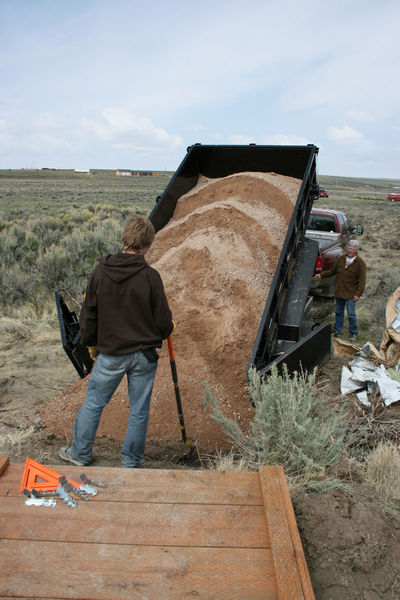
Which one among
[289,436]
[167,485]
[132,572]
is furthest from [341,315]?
[132,572]

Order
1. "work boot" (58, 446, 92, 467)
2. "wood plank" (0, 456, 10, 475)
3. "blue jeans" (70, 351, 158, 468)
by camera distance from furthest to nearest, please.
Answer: "work boot" (58, 446, 92, 467) < "blue jeans" (70, 351, 158, 468) < "wood plank" (0, 456, 10, 475)

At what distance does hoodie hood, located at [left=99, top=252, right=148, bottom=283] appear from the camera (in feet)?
9.93

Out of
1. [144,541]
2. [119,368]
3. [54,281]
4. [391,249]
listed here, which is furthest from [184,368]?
[391,249]

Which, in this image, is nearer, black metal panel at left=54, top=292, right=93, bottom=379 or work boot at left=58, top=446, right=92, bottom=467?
work boot at left=58, top=446, right=92, bottom=467

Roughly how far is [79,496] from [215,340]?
2.34 m

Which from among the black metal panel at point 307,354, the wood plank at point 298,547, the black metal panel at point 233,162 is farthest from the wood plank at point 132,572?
the black metal panel at point 233,162

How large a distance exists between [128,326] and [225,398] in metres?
1.55

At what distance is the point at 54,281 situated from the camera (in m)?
9.86

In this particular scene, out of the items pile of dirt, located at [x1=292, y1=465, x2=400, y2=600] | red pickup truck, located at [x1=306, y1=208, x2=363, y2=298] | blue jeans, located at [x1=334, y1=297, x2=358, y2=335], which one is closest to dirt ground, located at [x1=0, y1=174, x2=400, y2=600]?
pile of dirt, located at [x1=292, y1=465, x2=400, y2=600]

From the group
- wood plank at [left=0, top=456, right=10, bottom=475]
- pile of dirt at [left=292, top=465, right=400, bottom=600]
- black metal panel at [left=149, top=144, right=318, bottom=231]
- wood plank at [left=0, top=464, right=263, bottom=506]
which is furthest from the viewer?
black metal panel at [left=149, top=144, right=318, bottom=231]

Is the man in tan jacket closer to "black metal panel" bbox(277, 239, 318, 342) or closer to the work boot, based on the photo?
"black metal panel" bbox(277, 239, 318, 342)

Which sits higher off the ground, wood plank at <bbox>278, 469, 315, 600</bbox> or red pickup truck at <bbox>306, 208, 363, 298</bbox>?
red pickup truck at <bbox>306, 208, 363, 298</bbox>

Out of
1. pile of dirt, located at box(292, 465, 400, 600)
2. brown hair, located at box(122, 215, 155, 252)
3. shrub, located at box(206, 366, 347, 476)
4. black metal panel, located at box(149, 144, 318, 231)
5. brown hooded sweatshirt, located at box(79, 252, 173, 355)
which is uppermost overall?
black metal panel, located at box(149, 144, 318, 231)

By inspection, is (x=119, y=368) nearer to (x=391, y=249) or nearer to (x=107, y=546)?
(x=107, y=546)
